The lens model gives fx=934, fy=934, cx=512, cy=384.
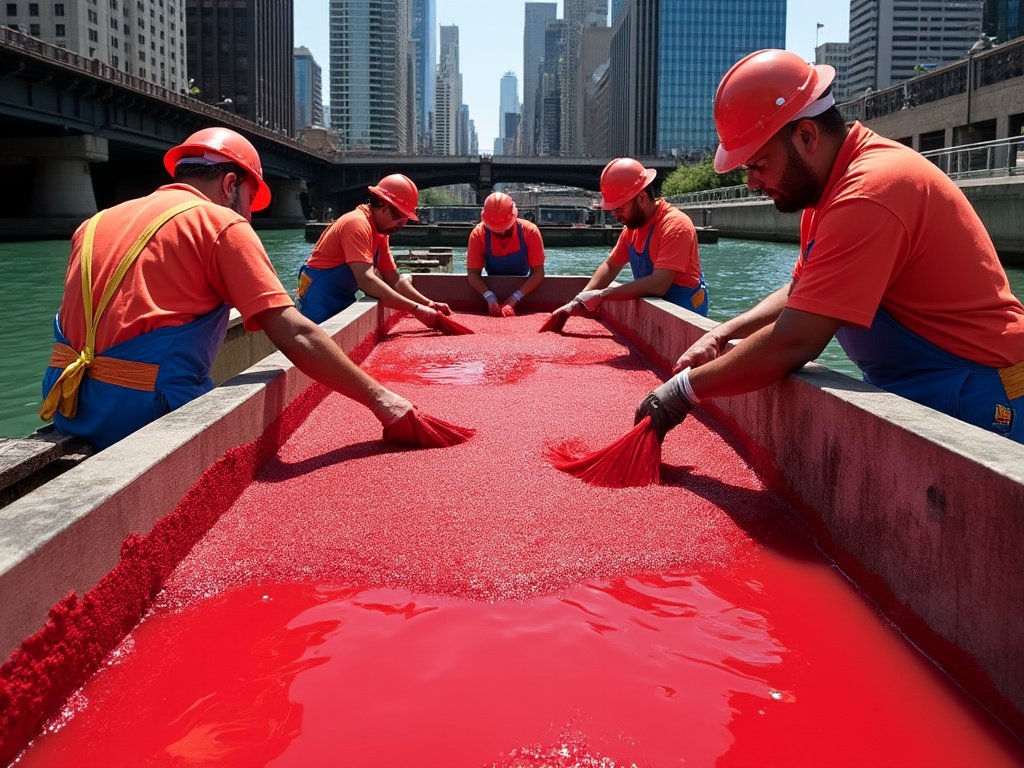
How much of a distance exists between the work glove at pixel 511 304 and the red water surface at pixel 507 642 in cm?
616

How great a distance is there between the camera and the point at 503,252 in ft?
36.1

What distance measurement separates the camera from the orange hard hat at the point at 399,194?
8.40 meters

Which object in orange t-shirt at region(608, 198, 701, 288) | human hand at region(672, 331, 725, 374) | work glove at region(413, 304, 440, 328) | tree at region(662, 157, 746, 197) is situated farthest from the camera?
tree at region(662, 157, 746, 197)

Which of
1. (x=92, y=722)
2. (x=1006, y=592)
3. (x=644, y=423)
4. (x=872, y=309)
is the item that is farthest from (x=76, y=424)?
(x=1006, y=592)

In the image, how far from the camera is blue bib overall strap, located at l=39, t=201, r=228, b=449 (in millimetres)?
3605

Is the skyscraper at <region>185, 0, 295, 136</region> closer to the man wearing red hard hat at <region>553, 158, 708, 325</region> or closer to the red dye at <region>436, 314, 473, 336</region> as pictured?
the red dye at <region>436, 314, 473, 336</region>

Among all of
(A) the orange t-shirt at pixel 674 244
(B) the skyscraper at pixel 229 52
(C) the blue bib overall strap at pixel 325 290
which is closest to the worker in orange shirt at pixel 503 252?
(C) the blue bib overall strap at pixel 325 290

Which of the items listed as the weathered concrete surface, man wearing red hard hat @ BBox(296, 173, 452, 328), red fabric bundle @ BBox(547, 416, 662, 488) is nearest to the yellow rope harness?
red fabric bundle @ BBox(547, 416, 662, 488)

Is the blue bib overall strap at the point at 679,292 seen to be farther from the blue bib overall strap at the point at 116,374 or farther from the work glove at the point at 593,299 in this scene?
the blue bib overall strap at the point at 116,374

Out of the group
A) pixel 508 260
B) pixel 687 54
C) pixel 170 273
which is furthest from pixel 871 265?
pixel 687 54

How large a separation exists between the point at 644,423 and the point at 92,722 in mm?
2378

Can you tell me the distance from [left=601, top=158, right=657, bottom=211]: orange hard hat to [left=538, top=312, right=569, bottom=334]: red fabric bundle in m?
1.10

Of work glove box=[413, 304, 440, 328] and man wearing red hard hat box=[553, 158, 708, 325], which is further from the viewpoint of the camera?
work glove box=[413, 304, 440, 328]

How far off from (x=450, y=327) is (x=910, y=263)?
572 centimetres
